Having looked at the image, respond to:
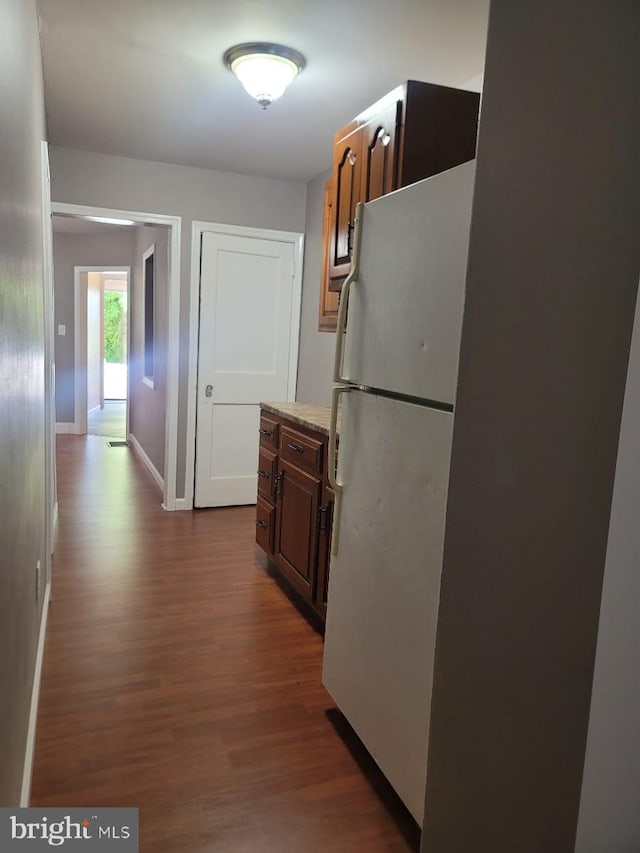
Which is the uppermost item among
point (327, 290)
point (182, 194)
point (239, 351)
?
point (182, 194)

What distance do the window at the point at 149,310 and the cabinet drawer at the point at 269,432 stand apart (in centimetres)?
268

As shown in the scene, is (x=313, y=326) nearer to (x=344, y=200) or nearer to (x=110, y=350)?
(x=344, y=200)

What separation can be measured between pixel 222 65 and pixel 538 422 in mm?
2456

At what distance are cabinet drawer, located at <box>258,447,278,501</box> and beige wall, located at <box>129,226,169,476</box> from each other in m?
1.92

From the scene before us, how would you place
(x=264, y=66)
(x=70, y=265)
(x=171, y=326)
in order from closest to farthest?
(x=264, y=66) → (x=171, y=326) → (x=70, y=265)

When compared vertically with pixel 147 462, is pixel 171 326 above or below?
above

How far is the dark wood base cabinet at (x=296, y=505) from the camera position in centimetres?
274

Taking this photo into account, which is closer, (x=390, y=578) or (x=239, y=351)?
(x=390, y=578)

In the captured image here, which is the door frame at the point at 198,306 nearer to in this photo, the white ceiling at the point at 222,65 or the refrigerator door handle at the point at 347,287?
the white ceiling at the point at 222,65

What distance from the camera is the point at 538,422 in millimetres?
1026

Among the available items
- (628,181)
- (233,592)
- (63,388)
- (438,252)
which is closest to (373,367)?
(438,252)

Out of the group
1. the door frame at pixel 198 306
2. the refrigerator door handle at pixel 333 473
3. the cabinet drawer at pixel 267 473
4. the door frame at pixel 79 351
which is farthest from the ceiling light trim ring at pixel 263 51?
the door frame at pixel 79 351

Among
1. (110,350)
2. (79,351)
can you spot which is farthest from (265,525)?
(110,350)

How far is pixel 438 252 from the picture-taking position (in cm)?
153
